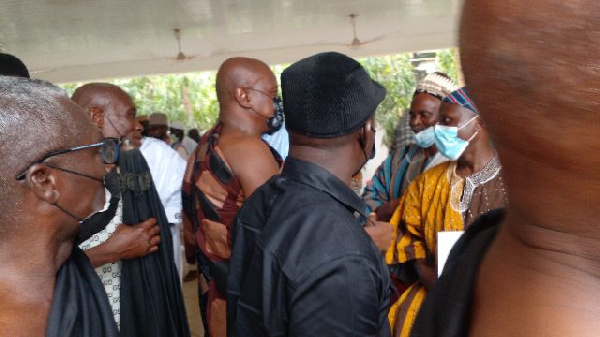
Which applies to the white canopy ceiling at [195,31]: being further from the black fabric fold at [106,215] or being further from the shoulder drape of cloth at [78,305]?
the shoulder drape of cloth at [78,305]

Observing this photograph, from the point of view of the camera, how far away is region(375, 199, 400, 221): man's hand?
10.2 feet

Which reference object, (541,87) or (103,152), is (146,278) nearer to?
(103,152)

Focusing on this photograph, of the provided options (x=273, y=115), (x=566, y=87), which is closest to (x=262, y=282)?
(x=566, y=87)

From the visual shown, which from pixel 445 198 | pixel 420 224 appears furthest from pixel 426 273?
pixel 445 198

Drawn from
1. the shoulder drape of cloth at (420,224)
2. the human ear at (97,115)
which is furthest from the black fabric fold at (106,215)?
the shoulder drape of cloth at (420,224)

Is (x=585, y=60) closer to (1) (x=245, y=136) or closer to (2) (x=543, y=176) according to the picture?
(2) (x=543, y=176)

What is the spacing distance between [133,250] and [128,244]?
5 centimetres

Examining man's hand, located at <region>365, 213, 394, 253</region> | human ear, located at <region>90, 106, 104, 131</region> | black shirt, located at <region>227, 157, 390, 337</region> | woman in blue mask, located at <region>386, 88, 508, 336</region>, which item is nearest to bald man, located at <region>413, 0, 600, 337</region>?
black shirt, located at <region>227, 157, 390, 337</region>

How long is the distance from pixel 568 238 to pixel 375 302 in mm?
852

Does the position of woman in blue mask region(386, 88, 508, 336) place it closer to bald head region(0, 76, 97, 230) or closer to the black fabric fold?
the black fabric fold

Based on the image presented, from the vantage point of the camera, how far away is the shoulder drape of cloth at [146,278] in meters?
2.46

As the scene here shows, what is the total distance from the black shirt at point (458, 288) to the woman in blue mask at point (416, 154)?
7.55 ft

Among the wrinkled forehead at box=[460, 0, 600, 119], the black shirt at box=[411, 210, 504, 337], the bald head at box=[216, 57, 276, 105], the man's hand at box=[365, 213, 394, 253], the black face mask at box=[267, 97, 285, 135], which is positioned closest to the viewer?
the wrinkled forehead at box=[460, 0, 600, 119]

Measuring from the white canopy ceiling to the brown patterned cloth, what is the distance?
226 cm
